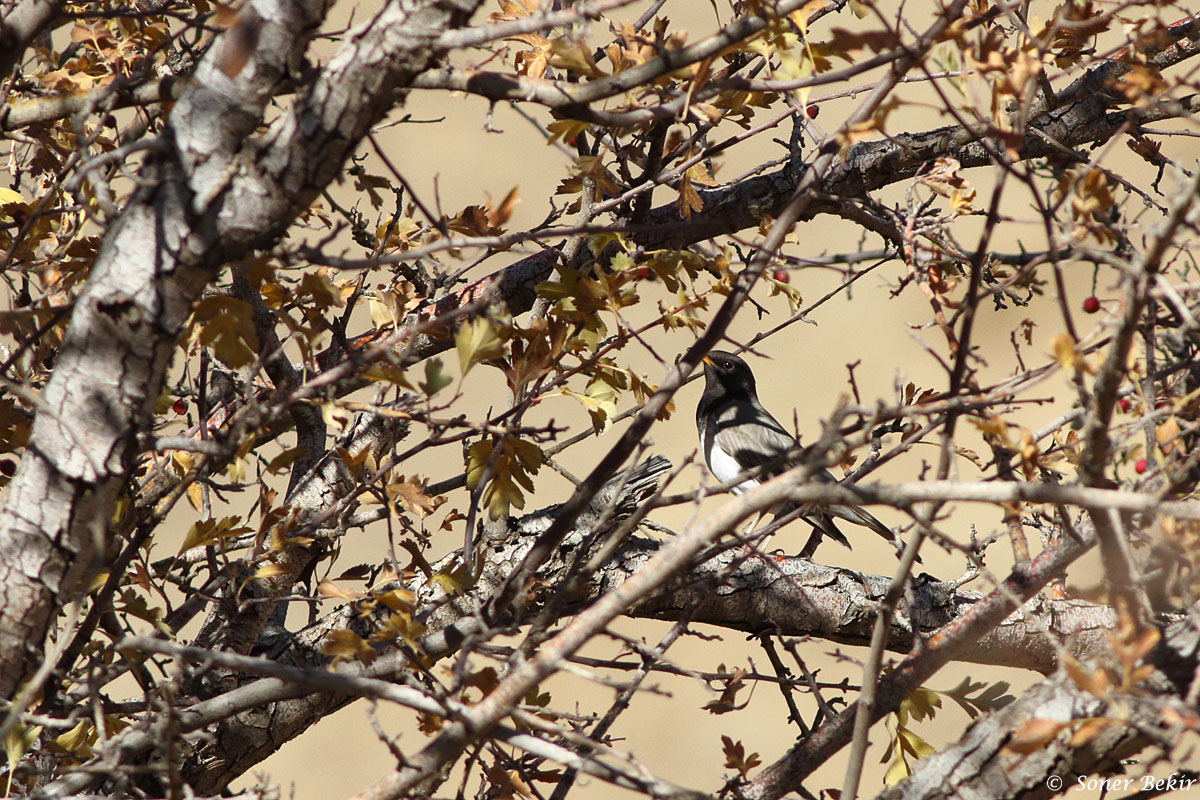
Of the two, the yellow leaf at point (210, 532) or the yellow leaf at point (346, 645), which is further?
the yellow leaf at point (210, 532)

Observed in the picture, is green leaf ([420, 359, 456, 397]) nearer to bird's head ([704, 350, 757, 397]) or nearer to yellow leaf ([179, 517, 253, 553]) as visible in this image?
yellow leaf ([179, 517, 253, 553])

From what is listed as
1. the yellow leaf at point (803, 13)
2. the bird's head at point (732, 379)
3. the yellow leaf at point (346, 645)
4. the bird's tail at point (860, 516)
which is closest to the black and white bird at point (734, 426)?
the bird's head at point (732, 379)

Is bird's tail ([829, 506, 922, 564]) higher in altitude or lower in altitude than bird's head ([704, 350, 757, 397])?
lower

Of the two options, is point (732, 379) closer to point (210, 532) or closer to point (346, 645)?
point (210, 532)

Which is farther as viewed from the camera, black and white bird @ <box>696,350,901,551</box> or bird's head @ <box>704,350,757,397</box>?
bird's head @ <box>704,350,757,397</box>

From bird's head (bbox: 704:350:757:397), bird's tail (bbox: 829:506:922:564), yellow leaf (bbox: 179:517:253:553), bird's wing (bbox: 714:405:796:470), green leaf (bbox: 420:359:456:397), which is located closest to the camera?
green leaf (bbox: 420:359:456:397)

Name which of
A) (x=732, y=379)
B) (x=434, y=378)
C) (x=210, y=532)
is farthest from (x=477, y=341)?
(x=732, y=379)

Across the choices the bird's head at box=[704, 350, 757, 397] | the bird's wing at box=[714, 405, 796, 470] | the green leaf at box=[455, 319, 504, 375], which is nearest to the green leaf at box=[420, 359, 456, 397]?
the green leaf at box=[455, 319, 504, 375]

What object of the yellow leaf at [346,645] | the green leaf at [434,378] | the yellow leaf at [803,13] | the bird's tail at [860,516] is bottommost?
the yellow leaf at [346,645]

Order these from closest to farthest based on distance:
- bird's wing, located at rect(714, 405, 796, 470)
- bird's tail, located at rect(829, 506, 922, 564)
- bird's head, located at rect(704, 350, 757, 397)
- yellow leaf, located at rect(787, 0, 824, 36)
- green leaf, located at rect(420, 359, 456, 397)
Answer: green leaf, located at rect(420, 359, 456, 397), yellow leaf, located at rect(787, 0, 824, 36), bird's tail, located at rect(829, 506, 922, 564), bird's wing, located at rect(714, 405, 796, 470), bird's head, located at rect(704, 350, 757, 397)

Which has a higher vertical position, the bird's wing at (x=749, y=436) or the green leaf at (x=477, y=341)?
the bird's wing at (x=749, y=436)

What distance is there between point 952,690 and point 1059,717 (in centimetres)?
76

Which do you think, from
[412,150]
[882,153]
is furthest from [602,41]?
[882,153]

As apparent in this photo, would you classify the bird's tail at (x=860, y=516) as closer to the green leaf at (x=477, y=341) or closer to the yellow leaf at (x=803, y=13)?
the yellow leaf at (x=803, y=13)
